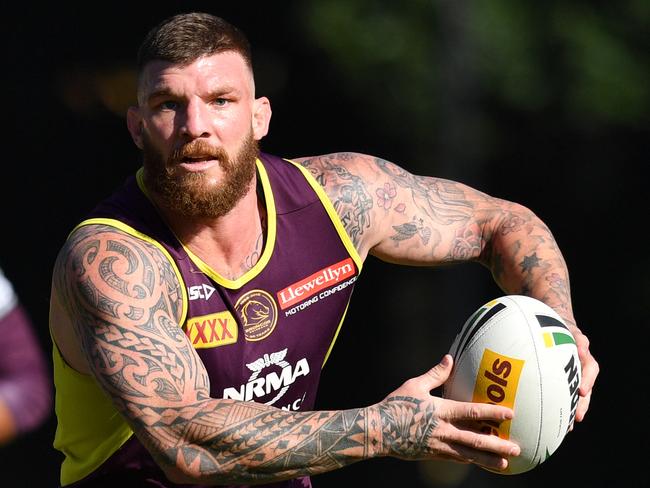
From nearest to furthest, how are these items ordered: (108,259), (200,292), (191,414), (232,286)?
(191,414) → (108,259) → (200,292) → (232,286)

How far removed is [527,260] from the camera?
5145 mm

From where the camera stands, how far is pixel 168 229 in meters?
4.56

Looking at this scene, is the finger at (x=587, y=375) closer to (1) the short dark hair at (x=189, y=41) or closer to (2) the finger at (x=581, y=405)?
(2) the finger at (x=581, y=405)

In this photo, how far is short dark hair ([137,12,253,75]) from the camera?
14.7ft

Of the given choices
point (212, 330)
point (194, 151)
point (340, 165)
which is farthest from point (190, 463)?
point (340, 165)

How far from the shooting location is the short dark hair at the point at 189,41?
4480mm

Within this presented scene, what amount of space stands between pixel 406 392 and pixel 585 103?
718cm

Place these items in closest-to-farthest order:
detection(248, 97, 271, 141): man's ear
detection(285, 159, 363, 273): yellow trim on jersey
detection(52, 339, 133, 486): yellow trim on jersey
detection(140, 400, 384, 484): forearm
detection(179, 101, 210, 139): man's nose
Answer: detection(140, 400, 384, 484): forearm < detection(179, 101, 210, 139): man's nose < detection(52, 339, 133, 486): yellow trim on jersey < detection(248, 97, 271, 141): man's ear < detection(285, 159, 363, 273): yellow trim on jersey

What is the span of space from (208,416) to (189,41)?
1350mm

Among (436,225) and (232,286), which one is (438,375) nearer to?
(232,286)

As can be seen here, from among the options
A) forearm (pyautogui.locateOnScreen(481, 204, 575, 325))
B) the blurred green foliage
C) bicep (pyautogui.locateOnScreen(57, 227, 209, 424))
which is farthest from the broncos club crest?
the blurred green foliage

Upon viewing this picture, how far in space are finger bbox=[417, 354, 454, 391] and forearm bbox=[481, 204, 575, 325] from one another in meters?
0.79

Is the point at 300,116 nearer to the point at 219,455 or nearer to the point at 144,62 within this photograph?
the point at 144,62

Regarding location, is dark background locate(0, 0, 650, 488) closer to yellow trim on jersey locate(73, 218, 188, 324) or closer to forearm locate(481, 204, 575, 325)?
forearm locate(481, 204, 575, 325)
